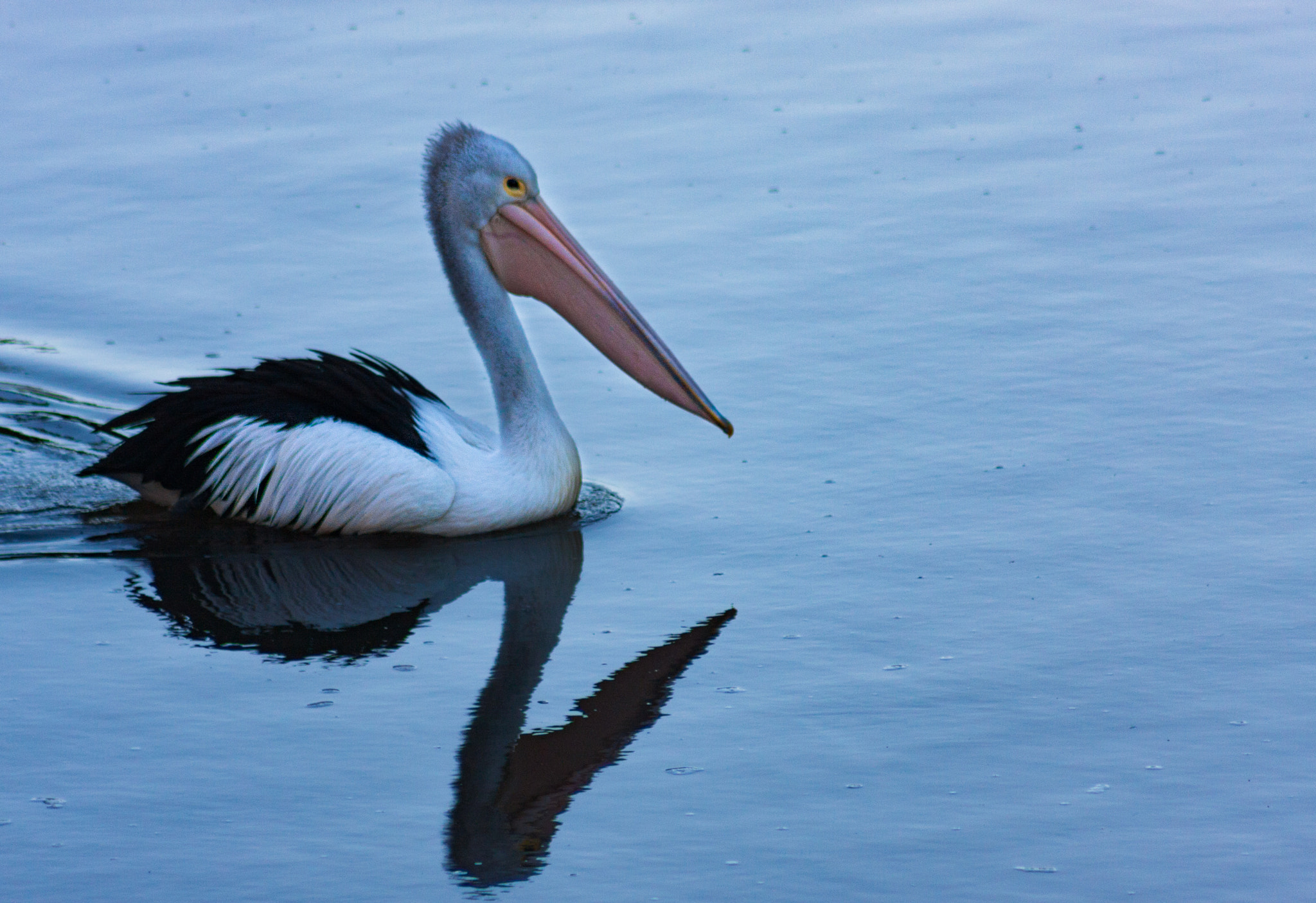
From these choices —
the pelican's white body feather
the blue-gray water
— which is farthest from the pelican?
the blue-gray water

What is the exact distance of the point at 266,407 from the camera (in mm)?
4738

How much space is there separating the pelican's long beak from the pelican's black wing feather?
43 centimetres

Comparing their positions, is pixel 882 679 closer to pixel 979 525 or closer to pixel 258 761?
pixel 979 525

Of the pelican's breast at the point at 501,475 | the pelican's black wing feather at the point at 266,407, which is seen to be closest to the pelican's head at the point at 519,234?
the pelican's breast at the point at 501,475

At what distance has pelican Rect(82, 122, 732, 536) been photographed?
4.69 metres

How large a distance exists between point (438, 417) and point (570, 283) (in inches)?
20.2

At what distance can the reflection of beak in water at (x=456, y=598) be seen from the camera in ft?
11.2

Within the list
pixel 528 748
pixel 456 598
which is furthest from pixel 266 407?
pixel 528 748

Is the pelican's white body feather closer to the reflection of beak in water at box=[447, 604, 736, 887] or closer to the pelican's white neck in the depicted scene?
the pelican's white neck

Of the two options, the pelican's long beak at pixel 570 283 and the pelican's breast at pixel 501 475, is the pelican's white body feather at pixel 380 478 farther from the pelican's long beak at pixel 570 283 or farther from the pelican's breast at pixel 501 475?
the pelican's long beak at pixel 570 283

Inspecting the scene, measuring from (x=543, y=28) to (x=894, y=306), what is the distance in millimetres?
3940

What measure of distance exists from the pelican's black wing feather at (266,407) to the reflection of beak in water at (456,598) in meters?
0.18

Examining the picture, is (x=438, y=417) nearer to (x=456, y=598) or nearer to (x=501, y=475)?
(x=501, y=475)

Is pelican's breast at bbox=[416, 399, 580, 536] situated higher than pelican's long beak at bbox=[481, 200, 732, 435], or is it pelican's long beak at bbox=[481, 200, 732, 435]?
pelican's long beak at bbox=[481, 200, 732, 435]
